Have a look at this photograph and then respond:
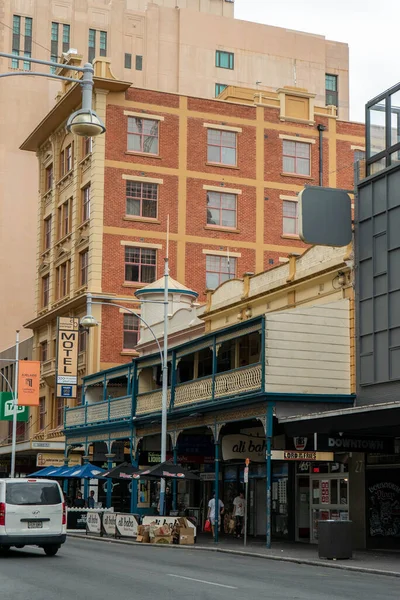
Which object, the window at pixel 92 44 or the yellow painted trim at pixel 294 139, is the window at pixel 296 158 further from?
the window at pixel 92 44

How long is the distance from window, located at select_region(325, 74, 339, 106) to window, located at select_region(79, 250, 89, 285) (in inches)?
1467

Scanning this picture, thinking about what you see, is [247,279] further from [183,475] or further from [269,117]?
[269,117]

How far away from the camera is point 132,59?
87875mm

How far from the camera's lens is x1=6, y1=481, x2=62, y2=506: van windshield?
24203 mm

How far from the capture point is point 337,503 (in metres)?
33.5

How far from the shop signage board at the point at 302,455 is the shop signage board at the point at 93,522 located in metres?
9.53

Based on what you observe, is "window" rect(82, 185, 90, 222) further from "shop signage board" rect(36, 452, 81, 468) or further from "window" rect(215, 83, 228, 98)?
"window" rect(215, 83, 228, 98)

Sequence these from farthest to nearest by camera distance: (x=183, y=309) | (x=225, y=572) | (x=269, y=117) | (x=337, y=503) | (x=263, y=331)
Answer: (x=269, y=117)
(x=183, y=309)
(x=337, y=503)
(x=263, y=331)
(x=225, y=572)

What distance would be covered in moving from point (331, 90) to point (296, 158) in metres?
30.1

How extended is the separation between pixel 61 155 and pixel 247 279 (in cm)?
2645

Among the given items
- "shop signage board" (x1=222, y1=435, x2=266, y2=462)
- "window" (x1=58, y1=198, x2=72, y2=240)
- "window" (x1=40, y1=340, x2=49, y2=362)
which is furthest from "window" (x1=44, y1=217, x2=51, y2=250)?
"shop signage board" (x1=222, y1=435, x2=266, y2=462)

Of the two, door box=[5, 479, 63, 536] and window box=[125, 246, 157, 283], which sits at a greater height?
window box=[125, 246, 157, 283]

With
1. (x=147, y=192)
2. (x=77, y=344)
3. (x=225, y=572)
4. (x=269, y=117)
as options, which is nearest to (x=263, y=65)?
(x=269, y=117)

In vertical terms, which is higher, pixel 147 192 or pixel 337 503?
pixel 147 192
